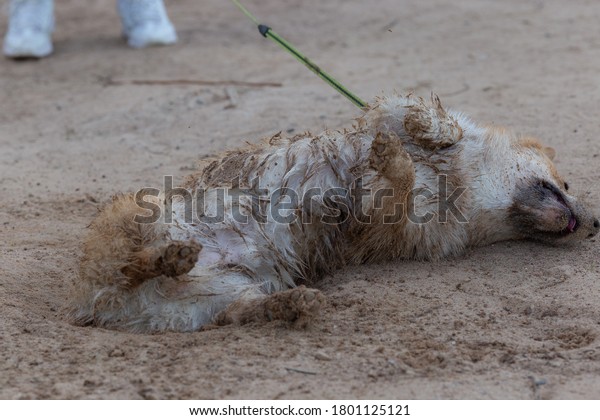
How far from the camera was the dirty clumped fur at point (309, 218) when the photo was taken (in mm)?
4082

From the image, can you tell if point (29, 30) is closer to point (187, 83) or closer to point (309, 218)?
point (187, 83)

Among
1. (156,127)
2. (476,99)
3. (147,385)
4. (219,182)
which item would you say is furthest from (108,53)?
(147,385)

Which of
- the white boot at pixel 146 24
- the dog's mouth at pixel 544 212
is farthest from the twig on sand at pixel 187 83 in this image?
the dog's mouth at pixel 544 212

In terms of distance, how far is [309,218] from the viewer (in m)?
4.47

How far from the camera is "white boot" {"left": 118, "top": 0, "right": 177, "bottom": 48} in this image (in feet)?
30.0

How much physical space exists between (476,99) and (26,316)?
175 inches

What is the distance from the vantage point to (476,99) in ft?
24.0

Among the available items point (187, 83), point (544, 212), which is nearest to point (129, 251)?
point (544, 212)

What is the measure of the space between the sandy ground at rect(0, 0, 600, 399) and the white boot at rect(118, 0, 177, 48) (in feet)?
0.59

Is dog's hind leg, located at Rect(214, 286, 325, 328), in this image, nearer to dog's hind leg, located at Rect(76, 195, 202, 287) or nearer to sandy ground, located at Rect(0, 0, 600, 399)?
sandy ground, located at Rect(0, 0, 600, 399)

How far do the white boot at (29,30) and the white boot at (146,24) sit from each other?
2.79ft

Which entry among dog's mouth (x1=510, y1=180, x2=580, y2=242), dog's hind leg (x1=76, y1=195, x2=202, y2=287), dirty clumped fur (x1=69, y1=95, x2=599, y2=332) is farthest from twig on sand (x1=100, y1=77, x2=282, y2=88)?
dog's hind leg (x1=76, y1=195, x2=202, y2=287)

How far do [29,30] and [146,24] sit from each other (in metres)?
1.22

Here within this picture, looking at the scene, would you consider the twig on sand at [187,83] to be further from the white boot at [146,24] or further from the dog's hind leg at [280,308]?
the dog's hind leg at [280,308]
